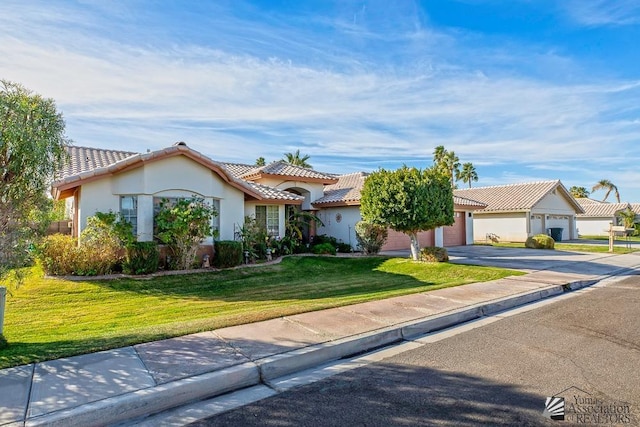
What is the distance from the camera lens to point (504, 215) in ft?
104

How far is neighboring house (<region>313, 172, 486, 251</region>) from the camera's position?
2095 cm

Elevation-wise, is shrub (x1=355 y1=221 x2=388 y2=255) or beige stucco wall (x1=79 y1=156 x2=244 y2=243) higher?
beige stucco wall (x1=79 y1=156 x2=244 y2=243)

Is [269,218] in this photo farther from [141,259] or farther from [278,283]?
[141,259]

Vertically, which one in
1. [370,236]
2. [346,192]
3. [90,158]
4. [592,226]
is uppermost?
[90,158]

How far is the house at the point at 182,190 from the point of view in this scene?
12.6 meters

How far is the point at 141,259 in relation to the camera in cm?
1185

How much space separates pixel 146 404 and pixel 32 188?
4.16m

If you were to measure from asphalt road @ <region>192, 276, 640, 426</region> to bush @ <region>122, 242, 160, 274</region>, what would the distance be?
9.26 m

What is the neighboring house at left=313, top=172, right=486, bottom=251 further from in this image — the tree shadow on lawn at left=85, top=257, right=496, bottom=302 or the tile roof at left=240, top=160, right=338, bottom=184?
the tree shadow on lawn at left=85, top=257, right=496, bottom=302

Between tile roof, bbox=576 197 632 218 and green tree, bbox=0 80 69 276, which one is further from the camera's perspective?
tile roof, bbox=576 197 632 218

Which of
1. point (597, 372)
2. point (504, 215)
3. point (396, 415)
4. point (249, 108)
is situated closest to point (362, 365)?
point (396, 415)

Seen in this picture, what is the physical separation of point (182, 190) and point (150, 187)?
1094 millimetres

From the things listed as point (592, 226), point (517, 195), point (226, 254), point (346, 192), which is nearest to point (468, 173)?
point (592, 226)

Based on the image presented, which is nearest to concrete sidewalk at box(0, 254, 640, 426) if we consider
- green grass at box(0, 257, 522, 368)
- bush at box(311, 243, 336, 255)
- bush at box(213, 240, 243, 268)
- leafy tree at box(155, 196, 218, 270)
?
green grass at box(0, 257, 522, 368)
